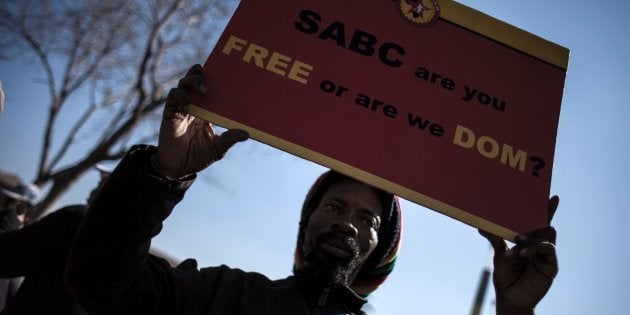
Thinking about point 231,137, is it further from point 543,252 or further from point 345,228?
point 543,252

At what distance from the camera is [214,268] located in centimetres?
169

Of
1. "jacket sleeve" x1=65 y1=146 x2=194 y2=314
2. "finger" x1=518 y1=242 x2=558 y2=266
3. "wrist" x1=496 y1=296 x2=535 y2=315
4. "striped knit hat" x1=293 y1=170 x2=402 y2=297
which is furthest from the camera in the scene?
"striped knit hat" x1=293 y1=170 x2=402 y2=297

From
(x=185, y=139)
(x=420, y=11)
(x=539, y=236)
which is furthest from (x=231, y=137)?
(x=539, y=236)

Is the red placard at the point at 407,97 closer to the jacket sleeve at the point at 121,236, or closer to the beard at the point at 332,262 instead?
the jacket sleeve at the point at 121,236

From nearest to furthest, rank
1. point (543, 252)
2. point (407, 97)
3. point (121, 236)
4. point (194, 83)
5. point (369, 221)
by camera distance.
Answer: point (121, 236) < point (194, 83) < point (543, 252) < point (407, 97) < point (369, 221)

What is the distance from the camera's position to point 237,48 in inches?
60.1

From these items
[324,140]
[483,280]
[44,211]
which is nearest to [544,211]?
[324,140]

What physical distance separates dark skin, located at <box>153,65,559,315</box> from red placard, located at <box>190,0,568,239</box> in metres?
0.05

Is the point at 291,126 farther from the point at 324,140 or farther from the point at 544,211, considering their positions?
the point at 544,211

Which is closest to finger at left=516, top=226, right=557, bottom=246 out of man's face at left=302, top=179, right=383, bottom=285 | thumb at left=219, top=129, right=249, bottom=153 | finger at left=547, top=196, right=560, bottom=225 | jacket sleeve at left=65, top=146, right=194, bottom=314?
finger at left=547, top=196, right=560, bottom=225

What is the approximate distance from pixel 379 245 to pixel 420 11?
1038 millimetres

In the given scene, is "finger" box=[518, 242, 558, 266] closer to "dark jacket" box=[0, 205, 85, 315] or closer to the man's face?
the man's face

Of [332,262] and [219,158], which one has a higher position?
[219,158]

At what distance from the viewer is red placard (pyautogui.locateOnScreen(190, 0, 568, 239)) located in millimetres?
1490
